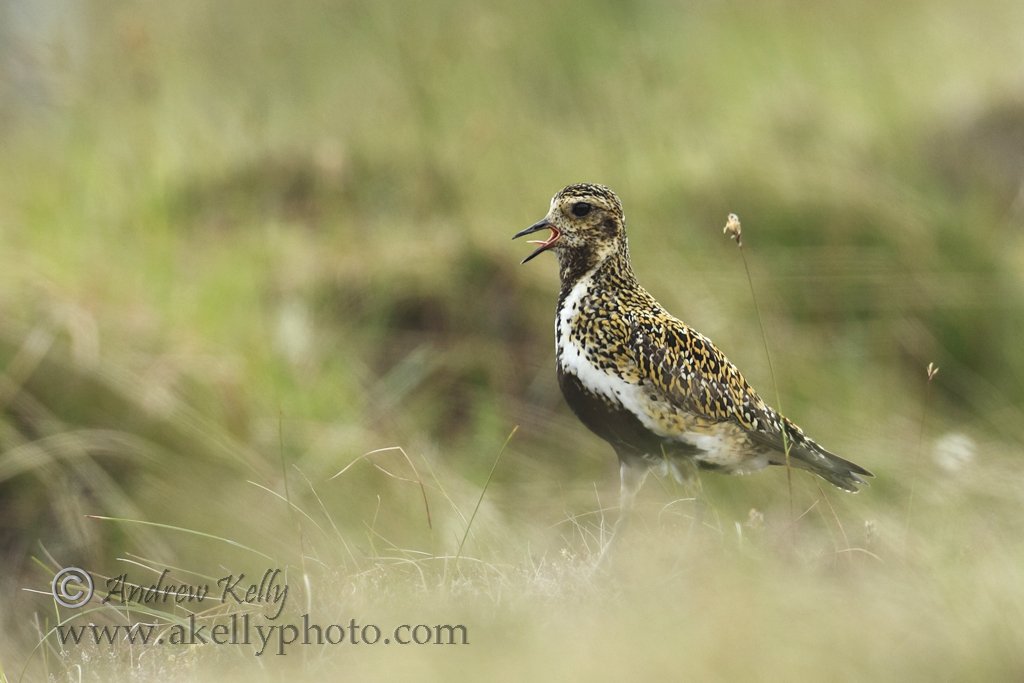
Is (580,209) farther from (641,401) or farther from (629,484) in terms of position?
(629,484)

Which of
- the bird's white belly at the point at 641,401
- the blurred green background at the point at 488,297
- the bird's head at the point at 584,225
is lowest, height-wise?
the blurred green background at the point at 488,297

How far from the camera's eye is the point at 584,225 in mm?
3758

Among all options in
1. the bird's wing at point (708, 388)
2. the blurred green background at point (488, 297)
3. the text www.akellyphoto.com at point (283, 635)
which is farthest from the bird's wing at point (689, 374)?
the text www.akellyphoto.com at point (283, 635)

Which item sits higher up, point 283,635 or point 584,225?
point 584,225

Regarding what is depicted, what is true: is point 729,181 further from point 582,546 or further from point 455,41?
point 582,546

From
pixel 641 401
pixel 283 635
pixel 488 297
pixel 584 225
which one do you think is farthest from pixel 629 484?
pixel 488 297

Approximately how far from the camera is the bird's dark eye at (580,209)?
3.71 meters

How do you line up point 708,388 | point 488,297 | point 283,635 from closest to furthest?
point 283,635
point 708,388
point 488,297

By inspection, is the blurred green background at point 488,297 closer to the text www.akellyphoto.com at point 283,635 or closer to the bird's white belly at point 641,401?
the text www.akellyphoto.com at point 283,635

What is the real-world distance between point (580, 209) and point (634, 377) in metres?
0.45

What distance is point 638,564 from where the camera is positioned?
140 inches

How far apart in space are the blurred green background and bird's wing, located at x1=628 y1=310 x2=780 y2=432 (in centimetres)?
31

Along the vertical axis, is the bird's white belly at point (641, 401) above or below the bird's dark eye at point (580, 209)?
below

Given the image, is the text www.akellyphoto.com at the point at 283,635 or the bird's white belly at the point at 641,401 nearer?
the text www.akellyphoto.com at the point at 283,635
